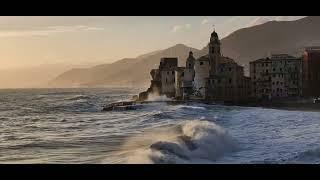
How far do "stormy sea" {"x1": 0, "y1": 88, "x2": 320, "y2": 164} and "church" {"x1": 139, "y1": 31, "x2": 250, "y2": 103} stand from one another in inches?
5.6

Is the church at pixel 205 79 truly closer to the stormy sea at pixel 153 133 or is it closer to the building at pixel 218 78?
the building at pixel 218 78

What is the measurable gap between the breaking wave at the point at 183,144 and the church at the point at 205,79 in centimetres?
38

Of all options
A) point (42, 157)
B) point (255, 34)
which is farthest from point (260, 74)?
point (42, 157)

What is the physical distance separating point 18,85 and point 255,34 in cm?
234

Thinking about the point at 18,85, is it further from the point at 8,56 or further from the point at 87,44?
the point at 87,44

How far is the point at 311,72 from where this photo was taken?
6.02 metres

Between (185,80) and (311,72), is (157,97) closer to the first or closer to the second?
(185,80)

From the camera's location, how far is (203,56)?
6125mm

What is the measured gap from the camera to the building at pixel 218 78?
6.11 m

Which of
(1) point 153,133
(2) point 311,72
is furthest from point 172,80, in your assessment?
(2) point 311,72

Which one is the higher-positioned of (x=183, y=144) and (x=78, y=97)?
(x=78, y=97)

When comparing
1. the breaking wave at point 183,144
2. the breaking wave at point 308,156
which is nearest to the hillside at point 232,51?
the breaking wave at point 183,144

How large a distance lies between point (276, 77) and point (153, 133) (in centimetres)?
129

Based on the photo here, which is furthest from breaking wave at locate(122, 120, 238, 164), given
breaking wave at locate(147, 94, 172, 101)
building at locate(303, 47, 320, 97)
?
building at locate(303, 47, 320, 97)
